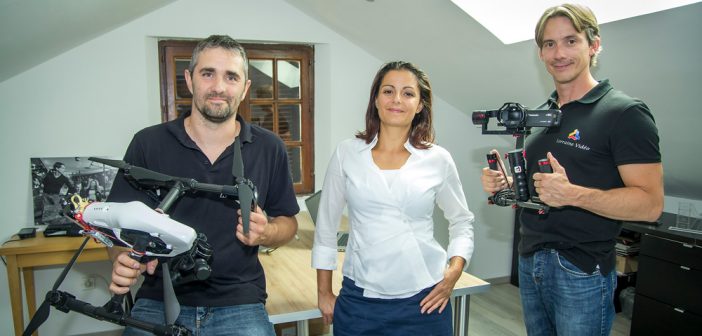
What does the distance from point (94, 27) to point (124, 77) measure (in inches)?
20.8

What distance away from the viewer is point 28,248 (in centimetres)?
252

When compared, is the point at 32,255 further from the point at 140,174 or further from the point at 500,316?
the point at 500,316

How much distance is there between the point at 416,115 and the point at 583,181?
1.90 ft

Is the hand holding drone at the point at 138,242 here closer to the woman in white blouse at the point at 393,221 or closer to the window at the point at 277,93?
the woman in white blouse at the point at 393,221

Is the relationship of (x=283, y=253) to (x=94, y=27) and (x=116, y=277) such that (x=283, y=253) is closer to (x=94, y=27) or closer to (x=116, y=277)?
(x=116, y=277)

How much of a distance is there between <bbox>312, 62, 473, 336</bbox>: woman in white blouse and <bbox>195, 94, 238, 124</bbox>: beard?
0.40 meters

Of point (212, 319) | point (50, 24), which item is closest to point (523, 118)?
point (212, 319)

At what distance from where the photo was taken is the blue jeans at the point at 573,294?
1406 millimetres

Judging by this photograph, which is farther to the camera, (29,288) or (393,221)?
(29,288)

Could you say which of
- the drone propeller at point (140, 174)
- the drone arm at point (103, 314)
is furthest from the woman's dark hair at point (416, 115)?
the drone arm at point (103, 314)

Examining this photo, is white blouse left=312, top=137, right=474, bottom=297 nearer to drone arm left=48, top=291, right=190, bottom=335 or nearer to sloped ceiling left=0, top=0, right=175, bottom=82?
drone arm left=48, top=291, right=190, bottom=335

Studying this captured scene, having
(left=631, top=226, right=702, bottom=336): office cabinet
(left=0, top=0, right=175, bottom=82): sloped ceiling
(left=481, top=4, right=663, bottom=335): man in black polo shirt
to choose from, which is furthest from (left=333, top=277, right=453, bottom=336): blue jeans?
(left=631, top=226, right=702, bottom=336): office cabinet

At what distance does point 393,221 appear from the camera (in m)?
1.45

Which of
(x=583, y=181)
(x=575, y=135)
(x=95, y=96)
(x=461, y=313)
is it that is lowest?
(x=461, y=313)
